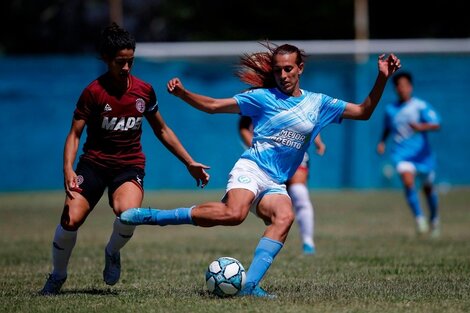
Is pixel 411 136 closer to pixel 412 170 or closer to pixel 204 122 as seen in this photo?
pixel 412 170

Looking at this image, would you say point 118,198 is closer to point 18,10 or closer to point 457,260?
point 457,260

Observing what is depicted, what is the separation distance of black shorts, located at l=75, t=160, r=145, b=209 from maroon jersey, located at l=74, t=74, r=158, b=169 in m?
0.04

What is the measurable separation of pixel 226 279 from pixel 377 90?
1749 mm

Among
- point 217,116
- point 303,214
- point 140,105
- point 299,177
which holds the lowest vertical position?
point 303,214

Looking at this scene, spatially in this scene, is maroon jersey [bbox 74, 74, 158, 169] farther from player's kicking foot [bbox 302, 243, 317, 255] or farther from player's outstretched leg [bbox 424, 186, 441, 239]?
player's outstretched leg [bbox 424, 186, 441, 239]

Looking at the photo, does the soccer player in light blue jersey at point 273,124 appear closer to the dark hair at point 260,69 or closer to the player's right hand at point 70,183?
the dark hair at point 260,69

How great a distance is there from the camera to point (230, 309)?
5914mm

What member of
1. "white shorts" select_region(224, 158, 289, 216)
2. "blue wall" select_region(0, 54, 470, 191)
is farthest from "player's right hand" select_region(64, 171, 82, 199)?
"blue wall" select_region(0, 54, 470, 191)

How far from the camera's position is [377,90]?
6973 millimetres

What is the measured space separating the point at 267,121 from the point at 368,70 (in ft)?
50.6

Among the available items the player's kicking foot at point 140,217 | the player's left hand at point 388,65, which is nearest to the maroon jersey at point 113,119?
the player's kicking foot at point 140,217

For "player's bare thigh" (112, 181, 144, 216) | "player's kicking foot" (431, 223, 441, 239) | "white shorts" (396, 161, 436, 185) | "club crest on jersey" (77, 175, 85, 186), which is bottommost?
"player's kicking foot" (431, 223, 441, 239)

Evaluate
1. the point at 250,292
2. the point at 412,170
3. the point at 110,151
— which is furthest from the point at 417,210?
the point at 250,292

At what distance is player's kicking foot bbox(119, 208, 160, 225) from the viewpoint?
650cm
